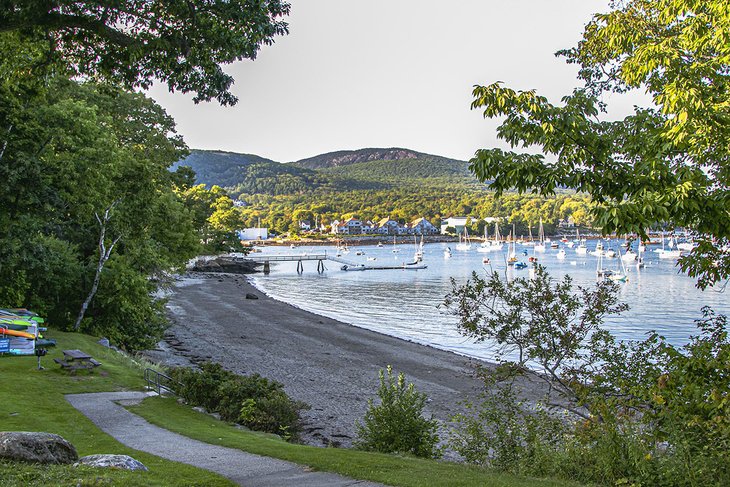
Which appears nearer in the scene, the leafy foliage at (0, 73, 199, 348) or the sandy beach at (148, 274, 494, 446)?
the leafy foliage at (0, 73, 199, 348)

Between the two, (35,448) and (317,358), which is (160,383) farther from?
(317,358)

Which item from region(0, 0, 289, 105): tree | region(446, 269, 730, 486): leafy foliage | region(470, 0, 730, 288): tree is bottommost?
region(446, 269, 730, 486): leafy foliage

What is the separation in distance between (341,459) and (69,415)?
655 centimetres

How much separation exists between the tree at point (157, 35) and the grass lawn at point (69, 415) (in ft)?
17.3

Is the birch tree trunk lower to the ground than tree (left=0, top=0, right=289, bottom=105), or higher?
lower

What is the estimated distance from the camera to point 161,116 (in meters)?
38.3

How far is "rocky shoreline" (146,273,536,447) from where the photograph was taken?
20047mm

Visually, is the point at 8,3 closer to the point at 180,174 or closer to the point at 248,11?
the point at 248,11

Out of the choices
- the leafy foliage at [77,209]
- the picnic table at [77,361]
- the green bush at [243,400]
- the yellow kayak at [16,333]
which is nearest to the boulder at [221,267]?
the leafy foliage at [77,209]

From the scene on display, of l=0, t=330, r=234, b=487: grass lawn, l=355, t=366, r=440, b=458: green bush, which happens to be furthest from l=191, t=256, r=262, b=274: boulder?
l=355, t=366, r=440, b=458: green bush

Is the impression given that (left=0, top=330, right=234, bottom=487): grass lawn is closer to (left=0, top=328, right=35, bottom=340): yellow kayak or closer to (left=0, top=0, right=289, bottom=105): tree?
(left=0, top=328, right=35, bottom=340): yellow kayak

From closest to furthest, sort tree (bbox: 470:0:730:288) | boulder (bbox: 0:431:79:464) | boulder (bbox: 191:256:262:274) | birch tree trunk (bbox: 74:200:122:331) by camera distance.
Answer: tree (bbox: 470:0:730:288) < boulder (bbox: 0:431:79:464) < birch tree trunk (bbox: 74:200:122:331) < boulder (bbox: 191:256:262:274)

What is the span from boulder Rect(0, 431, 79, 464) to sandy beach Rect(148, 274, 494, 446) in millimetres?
7905

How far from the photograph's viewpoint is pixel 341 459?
9.77m
